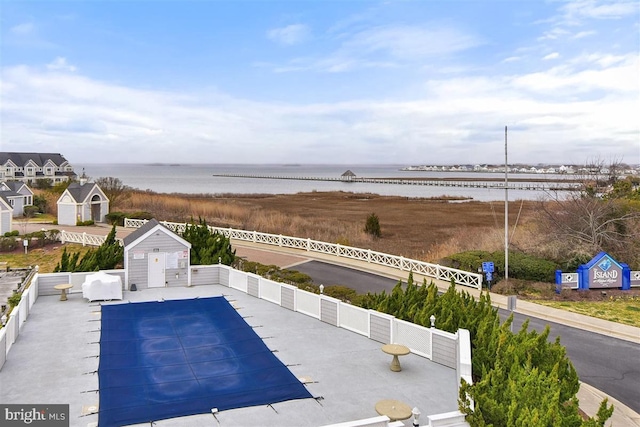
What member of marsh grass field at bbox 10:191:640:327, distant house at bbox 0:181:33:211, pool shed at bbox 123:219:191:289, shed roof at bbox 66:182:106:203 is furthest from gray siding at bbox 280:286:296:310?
distant house at bbox 0:181:33:211

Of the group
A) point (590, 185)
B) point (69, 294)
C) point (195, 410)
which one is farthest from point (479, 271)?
point (69, 294)

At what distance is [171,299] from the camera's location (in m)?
22.5

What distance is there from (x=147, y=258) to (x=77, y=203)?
3120 cm

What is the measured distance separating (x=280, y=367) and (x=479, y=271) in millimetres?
15848

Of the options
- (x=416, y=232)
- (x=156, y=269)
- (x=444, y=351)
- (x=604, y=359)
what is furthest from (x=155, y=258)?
(x=416, y=232)

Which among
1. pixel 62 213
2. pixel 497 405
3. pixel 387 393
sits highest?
pixel 62 213

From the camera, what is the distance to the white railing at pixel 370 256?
89.6ft

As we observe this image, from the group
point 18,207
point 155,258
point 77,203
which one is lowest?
point 155,258

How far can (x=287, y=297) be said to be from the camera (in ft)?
69.5

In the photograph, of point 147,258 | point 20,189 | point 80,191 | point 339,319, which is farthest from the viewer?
point 20,189

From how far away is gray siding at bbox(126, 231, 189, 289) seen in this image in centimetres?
2384

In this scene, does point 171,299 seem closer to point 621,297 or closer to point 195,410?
point 195,410

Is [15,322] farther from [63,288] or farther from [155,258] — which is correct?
[155,258]

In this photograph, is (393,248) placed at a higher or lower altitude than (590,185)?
lower
